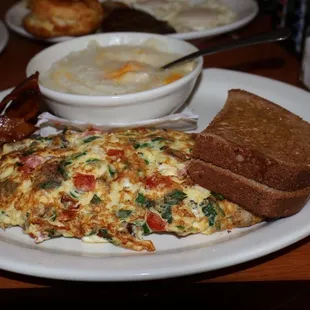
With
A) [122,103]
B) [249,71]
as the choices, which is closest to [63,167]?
[122,103]

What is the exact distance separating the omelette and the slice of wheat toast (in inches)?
3.4

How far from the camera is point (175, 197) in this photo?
1400 mm

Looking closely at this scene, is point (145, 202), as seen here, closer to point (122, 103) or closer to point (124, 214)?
point (124, 214)

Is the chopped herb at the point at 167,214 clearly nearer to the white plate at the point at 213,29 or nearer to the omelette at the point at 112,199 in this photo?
the omelette at the point at 112,199

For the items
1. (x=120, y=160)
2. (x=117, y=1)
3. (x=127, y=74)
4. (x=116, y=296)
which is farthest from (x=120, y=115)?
(x=117, y=1)

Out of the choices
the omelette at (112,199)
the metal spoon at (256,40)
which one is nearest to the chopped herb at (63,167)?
the omelette at (112,199)

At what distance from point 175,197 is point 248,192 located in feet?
0.63

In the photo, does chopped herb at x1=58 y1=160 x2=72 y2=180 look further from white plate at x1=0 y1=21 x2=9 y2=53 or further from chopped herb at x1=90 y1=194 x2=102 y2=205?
white plate at x1=0 y1=21 x2=9 y2=53

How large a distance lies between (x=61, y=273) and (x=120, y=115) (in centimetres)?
68

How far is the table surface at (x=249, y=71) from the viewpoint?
4.42 feet

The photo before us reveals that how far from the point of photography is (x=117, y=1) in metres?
3.17

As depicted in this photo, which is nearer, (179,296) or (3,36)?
(179,296)

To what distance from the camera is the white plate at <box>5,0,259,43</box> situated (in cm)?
260

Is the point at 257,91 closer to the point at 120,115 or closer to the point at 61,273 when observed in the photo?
the point at 120,115
